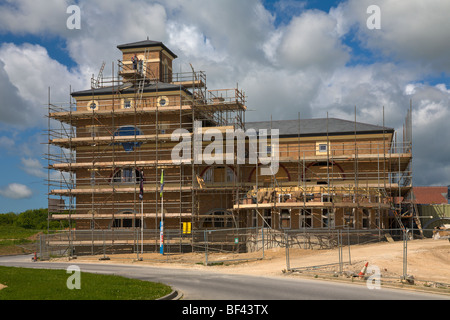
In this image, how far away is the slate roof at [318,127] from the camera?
42844 millimetres

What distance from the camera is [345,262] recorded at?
26.2m

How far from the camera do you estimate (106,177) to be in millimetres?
45562

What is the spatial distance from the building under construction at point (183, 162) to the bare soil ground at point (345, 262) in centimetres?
627

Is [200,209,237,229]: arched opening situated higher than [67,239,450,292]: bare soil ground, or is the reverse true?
[200,209,237,229]: arched opening

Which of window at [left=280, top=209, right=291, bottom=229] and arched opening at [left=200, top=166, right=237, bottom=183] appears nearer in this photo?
window at [left=280, top=209, right=291, bottom=229]

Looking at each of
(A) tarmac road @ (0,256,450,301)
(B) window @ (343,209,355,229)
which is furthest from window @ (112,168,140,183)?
(A) tarmac road @ (0,256,450,301)

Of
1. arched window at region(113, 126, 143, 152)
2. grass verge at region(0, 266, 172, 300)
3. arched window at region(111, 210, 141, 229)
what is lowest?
grass verge at region(0, 266, 172, 300)

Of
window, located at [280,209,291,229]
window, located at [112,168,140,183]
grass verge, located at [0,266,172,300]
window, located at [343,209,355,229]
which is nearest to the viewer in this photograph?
grass verge, located at [0,266,172,300]

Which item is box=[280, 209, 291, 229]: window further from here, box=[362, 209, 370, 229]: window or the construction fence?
box=[362, 209, 370, 229]: window

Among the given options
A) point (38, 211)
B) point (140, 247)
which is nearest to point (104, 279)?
point (140, 247)

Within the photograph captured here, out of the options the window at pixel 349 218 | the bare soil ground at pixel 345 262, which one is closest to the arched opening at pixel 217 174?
the bare soil ground at pixel 345 262

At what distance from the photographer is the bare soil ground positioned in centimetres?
2303

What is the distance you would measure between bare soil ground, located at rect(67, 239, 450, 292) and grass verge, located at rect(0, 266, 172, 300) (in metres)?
8.19
